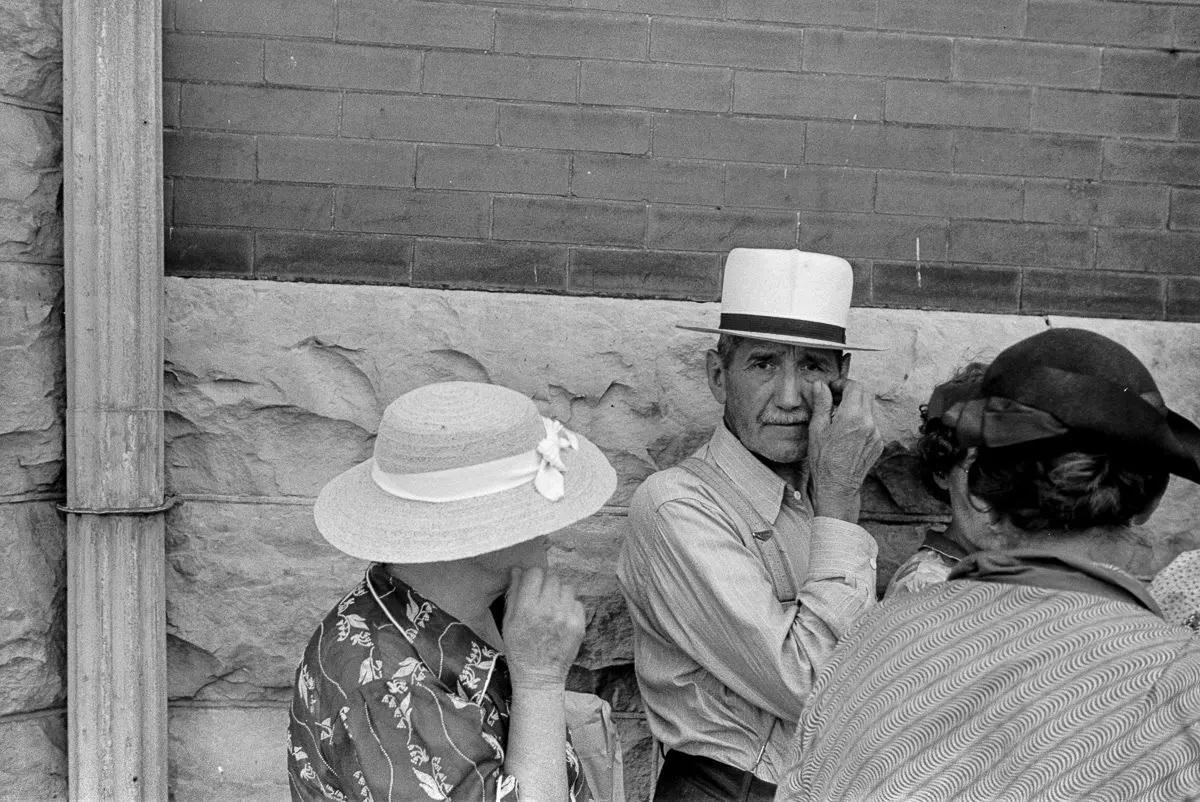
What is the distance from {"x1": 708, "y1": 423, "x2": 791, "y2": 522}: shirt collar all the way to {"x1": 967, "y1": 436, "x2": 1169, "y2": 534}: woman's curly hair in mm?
1093

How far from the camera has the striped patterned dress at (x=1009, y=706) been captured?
161cm

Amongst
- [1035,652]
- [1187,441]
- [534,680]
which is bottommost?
[534,680]

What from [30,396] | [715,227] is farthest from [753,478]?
[30,396]

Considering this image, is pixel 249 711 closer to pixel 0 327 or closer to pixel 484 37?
pixel 0 327

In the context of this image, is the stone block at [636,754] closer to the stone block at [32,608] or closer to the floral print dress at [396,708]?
the floral print dress at [396,708]

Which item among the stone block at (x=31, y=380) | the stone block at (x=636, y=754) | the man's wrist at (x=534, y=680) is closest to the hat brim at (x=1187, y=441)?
the man's wrist at (x=534, y=680)

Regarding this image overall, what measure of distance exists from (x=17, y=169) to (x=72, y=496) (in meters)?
0.86

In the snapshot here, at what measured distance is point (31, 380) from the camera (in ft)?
11.2

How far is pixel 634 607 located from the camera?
3.10 m

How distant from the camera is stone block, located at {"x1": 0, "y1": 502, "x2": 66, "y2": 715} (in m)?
3.40

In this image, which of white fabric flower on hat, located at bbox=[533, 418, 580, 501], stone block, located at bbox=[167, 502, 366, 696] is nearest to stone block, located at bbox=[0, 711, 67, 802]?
stone block, located at bbox=[167, 502, 366, 696]

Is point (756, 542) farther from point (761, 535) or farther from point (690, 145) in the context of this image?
point (690, 145)

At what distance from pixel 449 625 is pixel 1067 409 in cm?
111

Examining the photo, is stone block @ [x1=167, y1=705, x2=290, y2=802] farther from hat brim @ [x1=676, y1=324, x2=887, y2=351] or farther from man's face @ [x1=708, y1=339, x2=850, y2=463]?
hat brim @ [x1=676, y1=324, x2=887, y2=351]
